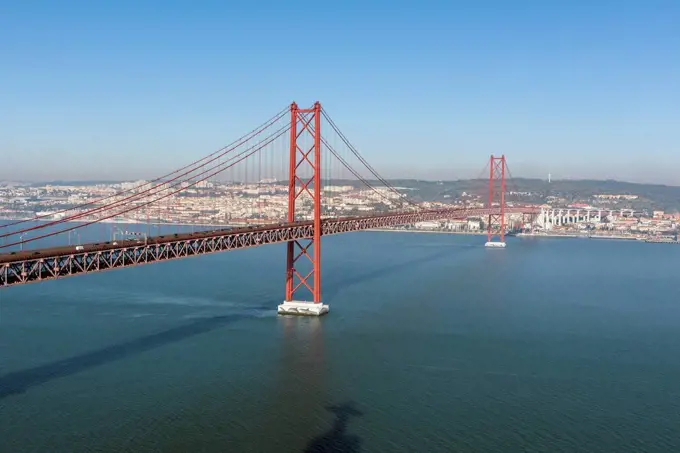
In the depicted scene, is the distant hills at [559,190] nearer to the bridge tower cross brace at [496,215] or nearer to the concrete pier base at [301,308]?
the bridge tower cross brace at [496,215]

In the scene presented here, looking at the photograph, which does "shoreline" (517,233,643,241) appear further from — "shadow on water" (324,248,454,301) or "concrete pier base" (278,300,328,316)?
"concrete pier base" (278,300,328,316)

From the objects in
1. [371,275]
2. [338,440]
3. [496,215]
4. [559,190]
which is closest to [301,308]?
[338,440]

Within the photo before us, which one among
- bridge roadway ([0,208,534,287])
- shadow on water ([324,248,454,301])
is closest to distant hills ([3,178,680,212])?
shadow on water ([324,248,454,301])

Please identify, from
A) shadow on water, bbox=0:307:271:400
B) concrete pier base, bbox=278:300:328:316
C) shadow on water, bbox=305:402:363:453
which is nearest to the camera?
shadow on water, bbox=305:402:363:453

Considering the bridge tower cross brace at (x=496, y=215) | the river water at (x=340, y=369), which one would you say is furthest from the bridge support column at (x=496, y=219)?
the river water at (x=340, y=369)

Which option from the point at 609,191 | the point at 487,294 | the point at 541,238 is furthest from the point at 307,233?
the point at 609,191

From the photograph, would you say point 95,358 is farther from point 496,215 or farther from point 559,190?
point 559,190
